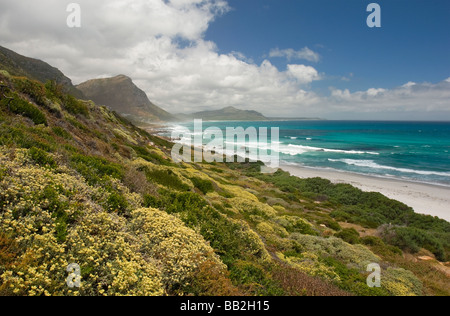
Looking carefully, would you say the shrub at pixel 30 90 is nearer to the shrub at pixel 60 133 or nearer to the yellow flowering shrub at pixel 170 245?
the shrub at pixel 60 133

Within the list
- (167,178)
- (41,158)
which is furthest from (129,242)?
(167,178)

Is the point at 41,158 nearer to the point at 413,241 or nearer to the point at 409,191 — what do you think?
the point at 413,241

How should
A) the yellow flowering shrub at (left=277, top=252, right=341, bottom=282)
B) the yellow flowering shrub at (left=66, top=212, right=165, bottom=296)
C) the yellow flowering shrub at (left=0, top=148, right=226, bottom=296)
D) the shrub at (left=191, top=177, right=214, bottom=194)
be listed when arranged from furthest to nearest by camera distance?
the shrub at (left=191, top=177, right=214, bottom=194) → the yellow flowering shrub at (left=277, top=252, right=341, bottom=282) → the yellow flowering shrub at (left=66, top=212, right=165, bottom=296) → the yellow flowering shrub at (left=0, top=148, right=226, bottom=296)

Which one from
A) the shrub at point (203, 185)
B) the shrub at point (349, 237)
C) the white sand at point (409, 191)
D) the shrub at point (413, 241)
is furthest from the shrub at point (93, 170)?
the white sand at point (409, 191)

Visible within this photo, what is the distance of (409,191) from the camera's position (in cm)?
3828

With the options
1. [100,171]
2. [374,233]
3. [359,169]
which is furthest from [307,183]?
[100,171]

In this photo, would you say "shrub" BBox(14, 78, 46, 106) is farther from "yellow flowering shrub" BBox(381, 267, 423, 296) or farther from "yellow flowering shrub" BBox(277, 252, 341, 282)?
"yellow flowering shrub" BBox(381, 267, 423, 296)

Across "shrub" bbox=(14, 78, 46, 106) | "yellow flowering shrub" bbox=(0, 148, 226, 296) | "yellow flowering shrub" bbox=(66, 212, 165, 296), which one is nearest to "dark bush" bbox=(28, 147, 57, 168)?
"yellow flowering shrub" bbox=(0, 148, 226, 296)

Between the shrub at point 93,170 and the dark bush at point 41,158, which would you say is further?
the shrub at point 93,170

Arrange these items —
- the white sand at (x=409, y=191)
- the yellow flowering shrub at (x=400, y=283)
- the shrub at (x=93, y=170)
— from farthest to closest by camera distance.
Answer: the white sand at (x=409, y=191)
the yellow flowering shrub at (x=400, y=283)
the shrub at (x=93, y=170)

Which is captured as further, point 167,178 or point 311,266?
point 167,178

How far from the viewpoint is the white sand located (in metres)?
31.1

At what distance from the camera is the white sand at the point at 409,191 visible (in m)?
31.1

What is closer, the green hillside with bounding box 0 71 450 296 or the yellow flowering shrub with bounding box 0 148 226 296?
the yellow flowering shrub with bounding box 0 148 226 296
